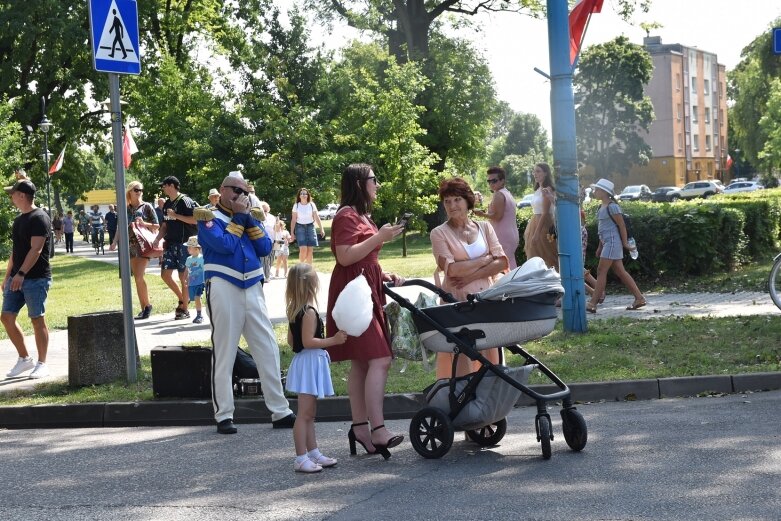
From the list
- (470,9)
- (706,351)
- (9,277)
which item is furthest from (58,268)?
(706,351)

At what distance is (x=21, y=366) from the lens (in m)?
10.7

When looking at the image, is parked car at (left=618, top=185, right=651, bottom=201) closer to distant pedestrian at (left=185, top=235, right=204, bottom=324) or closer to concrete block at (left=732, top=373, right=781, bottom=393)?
distant pedestrian at (left=185, top=235, right=204, bottom=324)

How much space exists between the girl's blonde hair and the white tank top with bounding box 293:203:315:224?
15.4 m

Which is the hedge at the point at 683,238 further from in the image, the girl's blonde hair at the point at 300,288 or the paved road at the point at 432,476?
the girl's blonde hair at the point at 300,288

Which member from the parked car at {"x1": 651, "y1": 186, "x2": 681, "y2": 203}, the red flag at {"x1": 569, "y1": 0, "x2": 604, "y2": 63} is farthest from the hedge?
the parked car at {"x1": 651, "y1": 186, "x2": 681, "y2": 203}

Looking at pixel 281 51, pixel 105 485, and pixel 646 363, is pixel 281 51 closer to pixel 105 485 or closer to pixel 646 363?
pixel 646 363

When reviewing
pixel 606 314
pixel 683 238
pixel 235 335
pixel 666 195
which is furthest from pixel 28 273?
pixel 666 195

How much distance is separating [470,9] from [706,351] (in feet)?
123

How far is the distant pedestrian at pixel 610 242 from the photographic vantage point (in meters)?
13.9

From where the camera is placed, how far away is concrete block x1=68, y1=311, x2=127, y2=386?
964cm

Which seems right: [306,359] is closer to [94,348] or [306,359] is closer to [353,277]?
[353,277]

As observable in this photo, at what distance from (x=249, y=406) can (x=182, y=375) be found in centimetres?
69

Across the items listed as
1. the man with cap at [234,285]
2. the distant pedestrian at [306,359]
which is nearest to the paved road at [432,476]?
the distant pedestrian at [306,359]

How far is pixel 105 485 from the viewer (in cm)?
629
